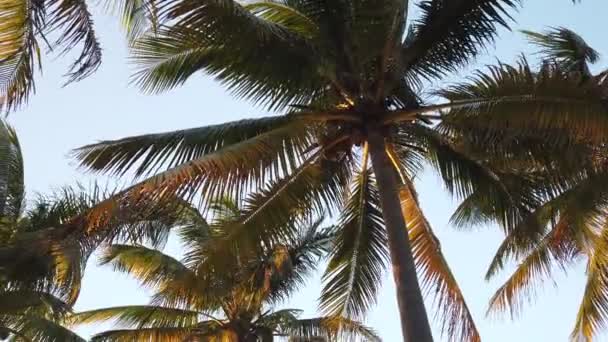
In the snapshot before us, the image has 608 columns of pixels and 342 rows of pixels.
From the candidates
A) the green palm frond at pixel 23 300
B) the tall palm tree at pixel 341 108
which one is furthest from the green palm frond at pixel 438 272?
the green palm frond at pixel 23 300

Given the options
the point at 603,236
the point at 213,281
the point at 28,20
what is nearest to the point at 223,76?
the point at 213,281

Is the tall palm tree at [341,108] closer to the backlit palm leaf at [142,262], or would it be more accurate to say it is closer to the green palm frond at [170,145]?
the green palm frond at [170,145]

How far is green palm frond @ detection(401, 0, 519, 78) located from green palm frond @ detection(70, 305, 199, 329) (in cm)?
785

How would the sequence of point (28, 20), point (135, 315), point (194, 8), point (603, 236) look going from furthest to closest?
1. point (135, 315)
2. point (603, 236)
3. point (194, 8)
4. point (28, 20)

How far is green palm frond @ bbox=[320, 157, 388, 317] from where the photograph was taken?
480 inches

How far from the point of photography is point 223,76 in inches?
436

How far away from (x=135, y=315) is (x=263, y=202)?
7.67m

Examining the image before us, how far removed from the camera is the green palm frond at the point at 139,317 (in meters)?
16.8

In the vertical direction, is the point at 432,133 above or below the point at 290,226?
above

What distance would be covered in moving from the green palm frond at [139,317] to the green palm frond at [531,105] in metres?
8.14

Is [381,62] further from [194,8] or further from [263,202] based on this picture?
[194,8]

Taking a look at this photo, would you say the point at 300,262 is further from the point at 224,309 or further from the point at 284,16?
the point at 284,16

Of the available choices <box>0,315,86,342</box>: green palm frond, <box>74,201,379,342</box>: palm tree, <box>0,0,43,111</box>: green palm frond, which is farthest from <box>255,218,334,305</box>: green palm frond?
<box>0,0,43,111</box>: green palm frond

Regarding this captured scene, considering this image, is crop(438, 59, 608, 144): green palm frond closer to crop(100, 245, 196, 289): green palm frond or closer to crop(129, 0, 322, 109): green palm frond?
crop(129, 0, 322, 109): green palm frond
